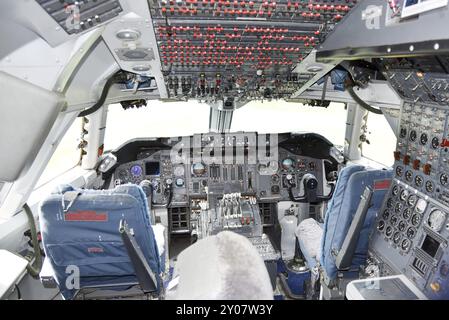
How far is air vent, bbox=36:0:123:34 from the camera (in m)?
1.49

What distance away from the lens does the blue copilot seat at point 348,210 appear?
2.28 m

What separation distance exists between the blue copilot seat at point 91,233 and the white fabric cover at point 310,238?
4.88ft

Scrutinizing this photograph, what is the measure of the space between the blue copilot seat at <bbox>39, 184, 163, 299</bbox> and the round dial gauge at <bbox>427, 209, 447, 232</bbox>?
194cm

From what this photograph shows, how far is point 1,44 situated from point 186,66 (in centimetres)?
137

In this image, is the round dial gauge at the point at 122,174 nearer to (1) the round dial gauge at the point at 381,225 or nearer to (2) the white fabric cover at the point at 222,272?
(1) the round dial gauge at the point at 381,225

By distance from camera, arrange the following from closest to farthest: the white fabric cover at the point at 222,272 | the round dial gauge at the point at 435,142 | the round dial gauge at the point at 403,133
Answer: the white fabric cover at the point at 222,272 → the round dial gauge at the point at 435,142 → the round dial gauge at the point at 403,133

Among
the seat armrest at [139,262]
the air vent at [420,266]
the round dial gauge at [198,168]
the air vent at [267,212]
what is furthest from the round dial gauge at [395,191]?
the round dial gauge at [198,168]

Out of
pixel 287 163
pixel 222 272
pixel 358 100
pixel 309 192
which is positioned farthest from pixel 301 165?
pixel 222 272

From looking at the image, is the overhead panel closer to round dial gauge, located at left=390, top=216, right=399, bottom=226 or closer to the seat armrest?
the seat armrest

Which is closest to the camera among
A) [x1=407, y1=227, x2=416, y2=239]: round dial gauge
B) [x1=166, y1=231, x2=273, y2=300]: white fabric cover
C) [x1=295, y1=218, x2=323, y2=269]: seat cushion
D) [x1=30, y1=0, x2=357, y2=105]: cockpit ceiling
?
[x1=166, y1=231, x2=273, y2=300]: white fabric cover

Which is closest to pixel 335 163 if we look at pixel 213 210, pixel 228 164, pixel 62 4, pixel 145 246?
pixel 228 164

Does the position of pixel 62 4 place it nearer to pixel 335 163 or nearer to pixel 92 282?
pixel 92 282

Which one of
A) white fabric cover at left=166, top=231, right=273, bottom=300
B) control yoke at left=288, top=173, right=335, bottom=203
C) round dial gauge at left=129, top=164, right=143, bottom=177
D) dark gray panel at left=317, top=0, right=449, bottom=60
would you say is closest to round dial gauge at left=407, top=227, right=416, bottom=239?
dark gray panel at left=317, top=0, right=449, bottom=60

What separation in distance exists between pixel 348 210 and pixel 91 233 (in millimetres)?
1785
